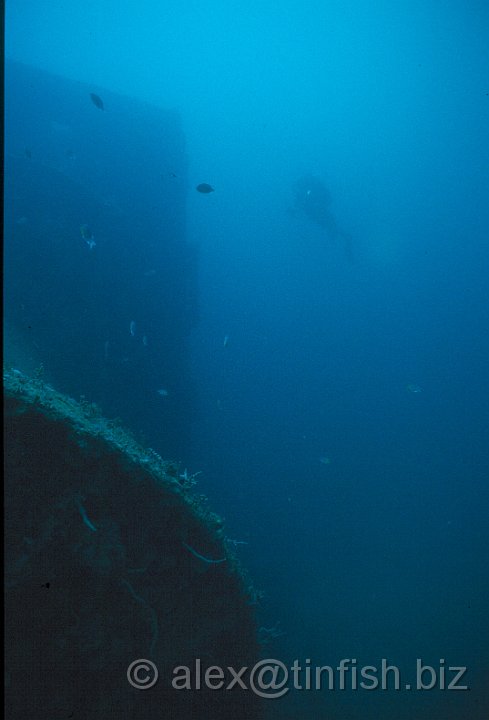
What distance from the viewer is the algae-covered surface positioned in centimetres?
227

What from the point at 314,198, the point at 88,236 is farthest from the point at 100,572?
the point at 314,198

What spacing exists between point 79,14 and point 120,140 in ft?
27.4

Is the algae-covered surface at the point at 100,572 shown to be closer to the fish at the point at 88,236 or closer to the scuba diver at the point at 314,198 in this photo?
the fish at the point at 88,236

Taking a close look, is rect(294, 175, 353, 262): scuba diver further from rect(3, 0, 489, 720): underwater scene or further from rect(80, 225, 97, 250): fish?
rect(80, 225, 97, 250): fish

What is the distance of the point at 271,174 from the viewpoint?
16.0m

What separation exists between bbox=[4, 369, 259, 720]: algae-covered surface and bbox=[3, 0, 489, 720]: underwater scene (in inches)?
0.6

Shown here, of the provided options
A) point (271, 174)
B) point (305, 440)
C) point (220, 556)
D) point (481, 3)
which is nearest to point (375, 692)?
point (305, 440)

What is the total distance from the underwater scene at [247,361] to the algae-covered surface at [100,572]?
0.01m

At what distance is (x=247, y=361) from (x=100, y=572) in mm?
9461

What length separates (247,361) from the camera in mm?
11742

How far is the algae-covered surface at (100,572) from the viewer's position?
2266 mm

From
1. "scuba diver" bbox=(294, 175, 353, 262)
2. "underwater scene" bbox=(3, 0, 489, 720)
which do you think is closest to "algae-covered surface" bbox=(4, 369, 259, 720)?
"underwater scene" bbox=(3, 0, 489, 720)

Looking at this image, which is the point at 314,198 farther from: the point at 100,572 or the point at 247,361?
the point at 100,572

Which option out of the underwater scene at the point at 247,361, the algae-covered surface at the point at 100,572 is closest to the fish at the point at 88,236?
the underwater scene at the point at 247,361
